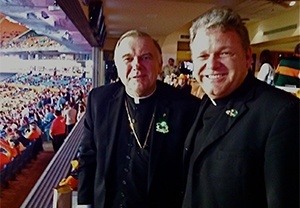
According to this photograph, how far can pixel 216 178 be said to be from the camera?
2.73ft

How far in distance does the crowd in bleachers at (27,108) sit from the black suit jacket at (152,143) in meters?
0.52

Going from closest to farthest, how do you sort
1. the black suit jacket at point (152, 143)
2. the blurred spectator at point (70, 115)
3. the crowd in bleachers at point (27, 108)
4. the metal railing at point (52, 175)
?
the black suit jacket at point (152, 143) < the crowd in bleachers at point (27, 108) < the metal railing at point (52, 175) < the blurred spectator at point (70, 115)

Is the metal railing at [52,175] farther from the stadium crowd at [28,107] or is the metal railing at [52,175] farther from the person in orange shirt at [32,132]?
the person in orange shirt at [32,132]

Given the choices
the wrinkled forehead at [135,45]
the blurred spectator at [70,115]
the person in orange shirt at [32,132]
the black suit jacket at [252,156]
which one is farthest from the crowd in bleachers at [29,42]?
the black suit jacket at [252,156]

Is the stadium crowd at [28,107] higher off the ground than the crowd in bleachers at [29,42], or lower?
lower

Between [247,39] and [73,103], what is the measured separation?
3.41 meters

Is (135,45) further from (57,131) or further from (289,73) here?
(57,131)

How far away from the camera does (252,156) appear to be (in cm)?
77

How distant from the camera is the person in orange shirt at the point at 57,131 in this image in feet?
10.6

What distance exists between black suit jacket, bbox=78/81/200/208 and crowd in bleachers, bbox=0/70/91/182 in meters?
0.52

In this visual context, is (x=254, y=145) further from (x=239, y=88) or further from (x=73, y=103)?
(x=73, y=103)

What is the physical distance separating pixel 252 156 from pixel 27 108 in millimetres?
1650

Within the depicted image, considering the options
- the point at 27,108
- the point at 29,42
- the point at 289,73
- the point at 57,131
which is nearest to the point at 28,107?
the point at 27,108

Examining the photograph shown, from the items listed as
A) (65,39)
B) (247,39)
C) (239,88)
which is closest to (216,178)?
(239,88)
